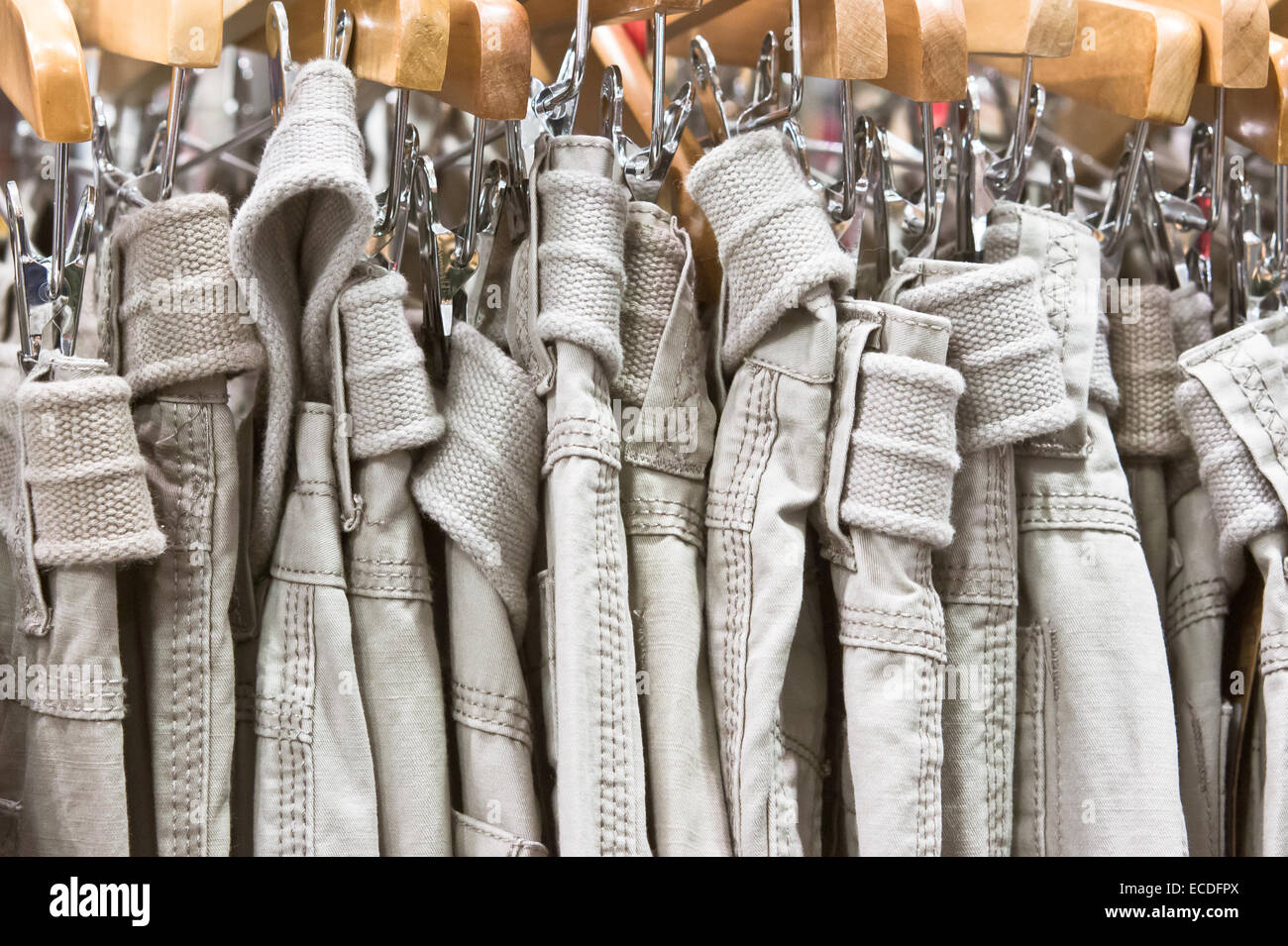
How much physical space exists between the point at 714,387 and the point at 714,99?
17 centimetres

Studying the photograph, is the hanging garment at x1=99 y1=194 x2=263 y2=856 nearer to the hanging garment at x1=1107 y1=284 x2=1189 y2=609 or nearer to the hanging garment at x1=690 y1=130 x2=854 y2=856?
the hanging garment at x1=690 y1=130 x2=854 y2=856

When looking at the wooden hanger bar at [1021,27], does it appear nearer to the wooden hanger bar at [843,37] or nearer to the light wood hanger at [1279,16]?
the wooden hanger bar at [843,37]

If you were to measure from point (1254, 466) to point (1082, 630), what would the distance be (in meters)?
0.14

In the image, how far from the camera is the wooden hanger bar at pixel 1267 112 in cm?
71

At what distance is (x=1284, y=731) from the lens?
641 mm

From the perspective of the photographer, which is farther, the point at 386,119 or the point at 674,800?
the point at 386,119

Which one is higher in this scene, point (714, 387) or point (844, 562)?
point (714, 387)

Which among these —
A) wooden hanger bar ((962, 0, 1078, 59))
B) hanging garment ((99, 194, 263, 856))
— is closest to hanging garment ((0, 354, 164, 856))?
hanging garment ((99, 194, 263, 856))

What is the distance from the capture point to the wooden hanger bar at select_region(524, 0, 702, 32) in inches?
24.5

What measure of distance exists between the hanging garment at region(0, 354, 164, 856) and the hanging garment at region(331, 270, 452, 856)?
102 mm

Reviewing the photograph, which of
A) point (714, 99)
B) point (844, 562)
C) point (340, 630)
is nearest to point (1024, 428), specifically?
point (844, 562)

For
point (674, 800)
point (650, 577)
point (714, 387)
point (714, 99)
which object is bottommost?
point (674, 800)

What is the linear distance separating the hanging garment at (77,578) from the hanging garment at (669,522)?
240 millimetres

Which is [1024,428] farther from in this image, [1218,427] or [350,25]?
[350,25]
